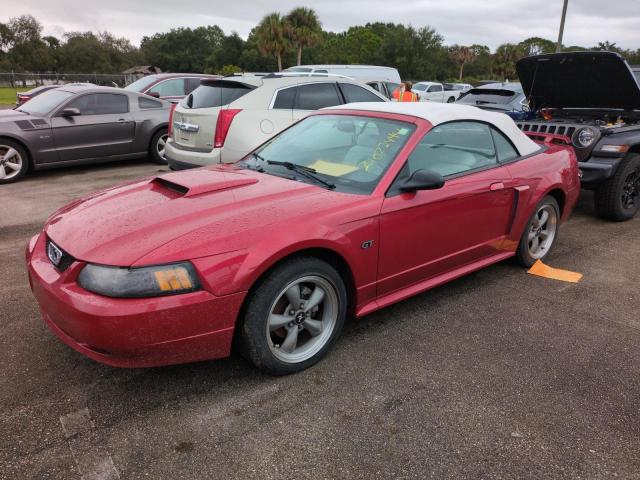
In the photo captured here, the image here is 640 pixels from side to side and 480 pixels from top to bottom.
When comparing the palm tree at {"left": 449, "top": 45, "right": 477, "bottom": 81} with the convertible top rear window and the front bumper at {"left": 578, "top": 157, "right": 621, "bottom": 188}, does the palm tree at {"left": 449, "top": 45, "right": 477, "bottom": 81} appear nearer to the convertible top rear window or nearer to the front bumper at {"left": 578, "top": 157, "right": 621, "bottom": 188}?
the front bumper at {"left": 578, "top": 157, "right": 621, "bottom": 188}

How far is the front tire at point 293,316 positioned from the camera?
248cm

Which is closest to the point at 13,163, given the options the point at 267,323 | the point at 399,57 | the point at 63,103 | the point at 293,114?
the point at 63,103

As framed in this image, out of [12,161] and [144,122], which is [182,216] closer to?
[12,161]

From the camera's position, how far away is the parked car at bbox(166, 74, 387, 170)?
238 inches

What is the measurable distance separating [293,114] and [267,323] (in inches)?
181

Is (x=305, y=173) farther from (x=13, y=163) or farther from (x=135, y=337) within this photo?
(x=13, y=163)

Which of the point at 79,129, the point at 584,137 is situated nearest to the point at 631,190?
the point at 584,137

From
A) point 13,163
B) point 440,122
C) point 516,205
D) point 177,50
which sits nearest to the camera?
point 440,122

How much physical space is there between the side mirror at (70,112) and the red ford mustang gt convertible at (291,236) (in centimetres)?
558

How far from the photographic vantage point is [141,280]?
220 centimetres

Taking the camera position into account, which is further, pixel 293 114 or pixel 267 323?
pixel 293 114

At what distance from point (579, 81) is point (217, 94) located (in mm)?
4807

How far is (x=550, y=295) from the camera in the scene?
3912mm

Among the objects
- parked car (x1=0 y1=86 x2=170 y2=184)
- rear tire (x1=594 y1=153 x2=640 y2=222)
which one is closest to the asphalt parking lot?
rear tire (x1=594 y1=153 x2=640 y2=222)
